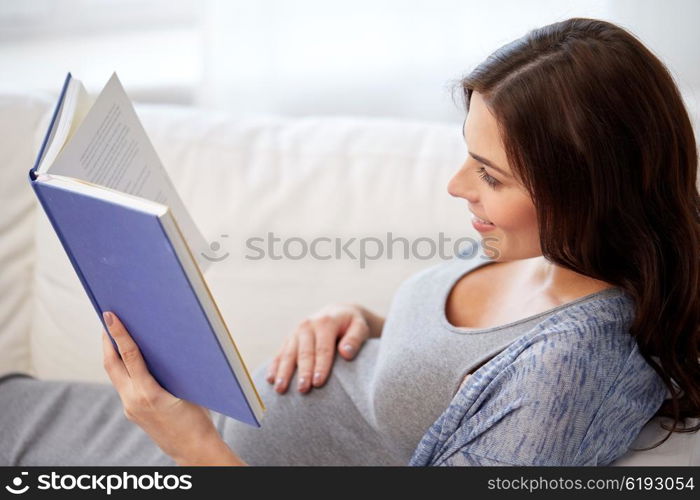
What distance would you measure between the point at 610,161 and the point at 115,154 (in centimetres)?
57

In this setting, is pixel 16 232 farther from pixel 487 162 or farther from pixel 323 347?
pixel 487 162

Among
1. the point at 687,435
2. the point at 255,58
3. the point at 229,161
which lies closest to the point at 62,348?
the point at 229,161

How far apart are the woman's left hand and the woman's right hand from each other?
9.4 inches

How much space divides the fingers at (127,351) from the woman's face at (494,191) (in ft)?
1.40

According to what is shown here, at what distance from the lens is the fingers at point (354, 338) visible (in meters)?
1.24

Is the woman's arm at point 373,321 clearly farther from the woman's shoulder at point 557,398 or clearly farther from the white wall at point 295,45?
the white wall at point 295,45

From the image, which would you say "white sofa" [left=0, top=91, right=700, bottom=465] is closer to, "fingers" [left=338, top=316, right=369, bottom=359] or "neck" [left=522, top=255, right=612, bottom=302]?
"fingers" [left=338, top=316, right=369, bottom=359]

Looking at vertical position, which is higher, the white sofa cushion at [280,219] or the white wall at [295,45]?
the white wall at [295,45]

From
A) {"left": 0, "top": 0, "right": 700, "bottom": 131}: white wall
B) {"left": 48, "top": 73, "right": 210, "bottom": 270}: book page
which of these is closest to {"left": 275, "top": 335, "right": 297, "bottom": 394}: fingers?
{"left": 48, "top": 73, "right": 210, "bottom": 270}: book page

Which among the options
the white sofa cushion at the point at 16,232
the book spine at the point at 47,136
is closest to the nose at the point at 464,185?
the book spine at the point at 47,136

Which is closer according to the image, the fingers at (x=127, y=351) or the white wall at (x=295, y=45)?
the fingers at (x=127, y=351)

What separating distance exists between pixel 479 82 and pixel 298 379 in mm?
515

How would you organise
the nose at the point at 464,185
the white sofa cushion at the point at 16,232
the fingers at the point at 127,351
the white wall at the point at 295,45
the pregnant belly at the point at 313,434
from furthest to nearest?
1. the white wall at the point at 295,45
2. the white sofa cushion at the point at 16,232
3. the pregnant belly at the point at 313,434
4. the nose at the point at 464,185
5. the fingers at the point at 127,351

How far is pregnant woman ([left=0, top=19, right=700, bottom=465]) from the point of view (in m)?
0.91
